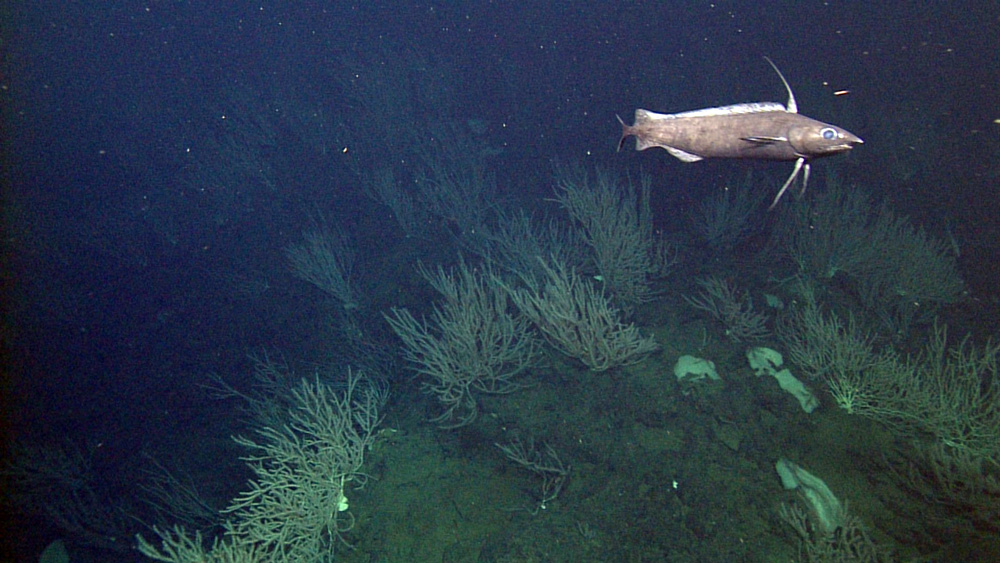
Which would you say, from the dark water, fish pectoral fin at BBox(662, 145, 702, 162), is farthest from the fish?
the dark water

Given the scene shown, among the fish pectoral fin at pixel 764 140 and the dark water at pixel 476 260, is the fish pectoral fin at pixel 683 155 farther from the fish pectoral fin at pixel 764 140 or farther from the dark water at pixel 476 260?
the dark water at pixel 476 260

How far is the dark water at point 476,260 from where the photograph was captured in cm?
295

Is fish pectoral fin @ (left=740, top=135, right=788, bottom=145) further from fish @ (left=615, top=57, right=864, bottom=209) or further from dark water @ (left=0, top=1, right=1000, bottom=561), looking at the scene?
dark water @ (left=0, top=1, right=1000, bottom=561)

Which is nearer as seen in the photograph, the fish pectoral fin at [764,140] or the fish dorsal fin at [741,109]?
the fish pectoral fin at [764,140]

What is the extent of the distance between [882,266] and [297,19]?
67.0 metres

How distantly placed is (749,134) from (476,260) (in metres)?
4.90

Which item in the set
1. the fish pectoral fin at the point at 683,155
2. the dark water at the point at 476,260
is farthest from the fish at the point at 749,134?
the dark water at the point at 476,260

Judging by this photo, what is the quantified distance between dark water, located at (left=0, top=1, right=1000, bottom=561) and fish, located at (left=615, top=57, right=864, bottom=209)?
2.02 meters

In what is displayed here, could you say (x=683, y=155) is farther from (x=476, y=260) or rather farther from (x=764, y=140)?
(x=476, y=260)

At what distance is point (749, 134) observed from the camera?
7.14 ft

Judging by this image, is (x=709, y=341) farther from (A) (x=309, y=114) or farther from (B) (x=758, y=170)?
(A) (x=309, y=114)

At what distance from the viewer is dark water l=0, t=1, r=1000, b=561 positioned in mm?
2949

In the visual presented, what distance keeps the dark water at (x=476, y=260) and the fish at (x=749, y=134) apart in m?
2.02

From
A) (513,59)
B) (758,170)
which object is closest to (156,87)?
(513,59)
